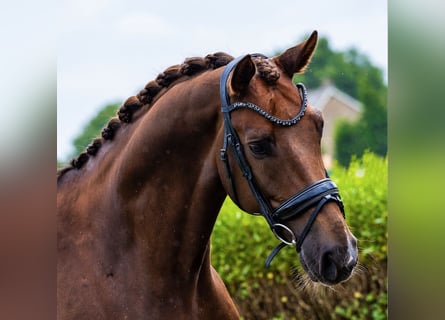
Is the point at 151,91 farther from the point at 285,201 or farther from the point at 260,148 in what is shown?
the point at 285,201

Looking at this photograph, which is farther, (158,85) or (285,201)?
(158,85)

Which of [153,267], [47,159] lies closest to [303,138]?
[153,267]

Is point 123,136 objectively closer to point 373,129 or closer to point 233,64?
point 233,64

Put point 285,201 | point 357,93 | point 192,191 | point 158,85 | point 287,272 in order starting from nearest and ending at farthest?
point 285,201, point 192,191, point 158,85, point 287,272, point 357,93

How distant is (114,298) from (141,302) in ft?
0.38

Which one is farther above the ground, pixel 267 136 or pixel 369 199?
pixel 267 136

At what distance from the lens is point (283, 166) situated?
7.11 ft

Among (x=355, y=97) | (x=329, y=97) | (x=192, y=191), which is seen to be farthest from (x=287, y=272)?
(x=355, y=97)

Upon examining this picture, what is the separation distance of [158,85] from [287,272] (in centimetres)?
301

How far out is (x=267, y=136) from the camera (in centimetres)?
219

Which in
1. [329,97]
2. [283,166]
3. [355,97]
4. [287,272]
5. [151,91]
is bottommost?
[355,97]

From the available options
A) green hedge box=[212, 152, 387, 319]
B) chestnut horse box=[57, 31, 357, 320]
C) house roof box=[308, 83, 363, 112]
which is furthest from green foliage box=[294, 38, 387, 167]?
chestnut horse box=[57, 31, 357, 320]

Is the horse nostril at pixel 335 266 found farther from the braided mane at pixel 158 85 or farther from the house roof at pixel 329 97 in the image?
the house roof at pixel 329 97

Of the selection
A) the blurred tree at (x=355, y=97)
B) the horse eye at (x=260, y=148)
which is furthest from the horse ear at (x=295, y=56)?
the blurred tree at (x=355, y=97)
